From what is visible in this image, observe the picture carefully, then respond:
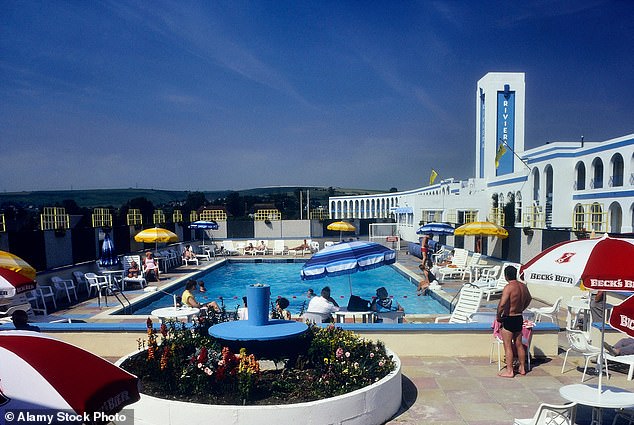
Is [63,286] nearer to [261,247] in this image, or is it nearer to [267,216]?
[261,247]

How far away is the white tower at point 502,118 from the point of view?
1361 inches

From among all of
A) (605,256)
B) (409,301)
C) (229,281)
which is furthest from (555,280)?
(229,281)

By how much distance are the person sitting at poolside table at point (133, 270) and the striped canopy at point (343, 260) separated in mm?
8509

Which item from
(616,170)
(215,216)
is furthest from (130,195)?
(616,170)

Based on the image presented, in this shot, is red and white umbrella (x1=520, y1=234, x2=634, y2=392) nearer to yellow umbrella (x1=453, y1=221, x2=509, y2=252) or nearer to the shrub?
the shrub

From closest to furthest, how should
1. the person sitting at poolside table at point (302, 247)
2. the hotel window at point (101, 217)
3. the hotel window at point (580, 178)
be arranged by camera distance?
the hotel window at point (101, 217), the hotel window at point (580, 178), the person sitting at poolside table at point (302, 247)

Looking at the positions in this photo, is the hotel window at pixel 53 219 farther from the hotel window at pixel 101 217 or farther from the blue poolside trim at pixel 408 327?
the blue poolside trim at pixel 408 327

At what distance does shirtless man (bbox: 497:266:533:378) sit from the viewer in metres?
5.85

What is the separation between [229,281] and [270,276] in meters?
1.97

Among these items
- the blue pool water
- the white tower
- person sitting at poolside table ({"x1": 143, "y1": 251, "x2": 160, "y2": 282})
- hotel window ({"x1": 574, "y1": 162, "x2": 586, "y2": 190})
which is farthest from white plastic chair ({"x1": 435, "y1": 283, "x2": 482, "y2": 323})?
the white tower

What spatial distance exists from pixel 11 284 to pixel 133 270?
10755 millimetres

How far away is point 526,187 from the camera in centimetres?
2603

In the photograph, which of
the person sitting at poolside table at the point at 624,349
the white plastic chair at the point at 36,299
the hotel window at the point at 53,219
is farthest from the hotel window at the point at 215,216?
the person sitting at poolside table at the point at 624,349

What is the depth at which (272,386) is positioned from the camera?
4789 millimetres
